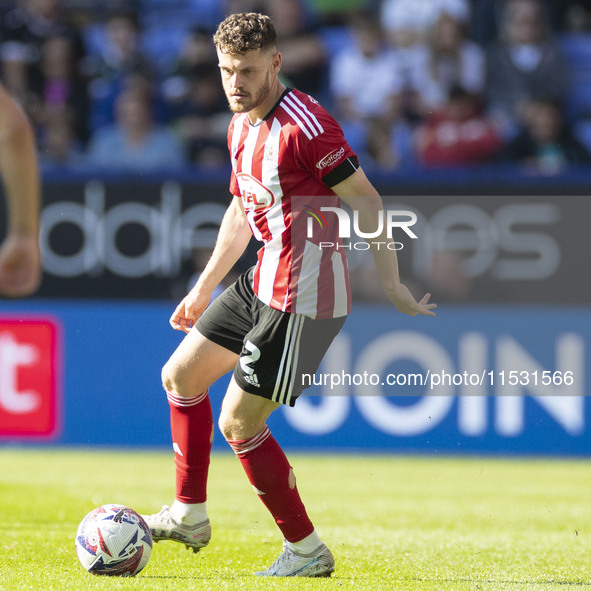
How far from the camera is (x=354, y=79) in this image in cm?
961

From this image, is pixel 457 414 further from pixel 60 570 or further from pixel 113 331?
pixel 60 570

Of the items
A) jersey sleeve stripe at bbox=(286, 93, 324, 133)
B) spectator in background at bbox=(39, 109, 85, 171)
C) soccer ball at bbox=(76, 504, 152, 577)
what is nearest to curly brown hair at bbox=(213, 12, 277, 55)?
jersey sleeve stripe at bbox=(286, 93, 324, 133)

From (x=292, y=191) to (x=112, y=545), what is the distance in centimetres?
140

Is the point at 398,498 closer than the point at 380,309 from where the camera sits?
Yes

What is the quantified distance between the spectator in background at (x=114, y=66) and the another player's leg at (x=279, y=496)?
5.88 m

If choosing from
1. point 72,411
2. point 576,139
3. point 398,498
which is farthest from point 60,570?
point 576,139

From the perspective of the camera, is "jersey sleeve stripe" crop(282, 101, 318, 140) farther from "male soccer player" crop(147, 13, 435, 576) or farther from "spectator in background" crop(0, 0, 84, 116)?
"spectator in background" crop(0, 0, 84, 116)

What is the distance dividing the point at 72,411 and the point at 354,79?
3.67 meters

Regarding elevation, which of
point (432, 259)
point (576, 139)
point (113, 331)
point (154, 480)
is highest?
point (576, 139)

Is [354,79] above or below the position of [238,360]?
above

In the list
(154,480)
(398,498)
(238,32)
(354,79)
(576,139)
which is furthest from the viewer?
(354,79)

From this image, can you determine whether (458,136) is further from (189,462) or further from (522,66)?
(189,462)

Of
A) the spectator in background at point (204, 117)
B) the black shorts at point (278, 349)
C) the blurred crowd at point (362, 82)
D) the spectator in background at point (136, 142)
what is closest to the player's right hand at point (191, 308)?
the black shorts at point (278, 349)

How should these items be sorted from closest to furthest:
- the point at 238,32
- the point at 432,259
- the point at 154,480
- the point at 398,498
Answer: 1. the point at 238,32
2. the point at 398,498
3. the point at 154,480
4. the point at 432,259
